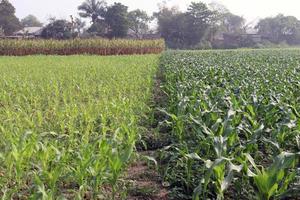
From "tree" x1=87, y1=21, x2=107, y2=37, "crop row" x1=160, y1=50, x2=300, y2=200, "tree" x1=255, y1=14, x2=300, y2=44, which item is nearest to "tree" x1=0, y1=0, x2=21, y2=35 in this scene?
"tree" x1=87, y1=21, x2=107, y2=37

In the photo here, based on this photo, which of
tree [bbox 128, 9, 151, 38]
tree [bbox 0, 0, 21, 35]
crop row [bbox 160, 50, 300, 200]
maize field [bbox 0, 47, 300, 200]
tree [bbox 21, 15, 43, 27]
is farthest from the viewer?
tree [bbox 21, 15, 43, 27]

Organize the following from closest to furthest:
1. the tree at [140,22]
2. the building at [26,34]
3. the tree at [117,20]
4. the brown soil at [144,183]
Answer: the brown soil at [144,183], the tree at [117,20], the building at [26,34], the tree at [140,22]

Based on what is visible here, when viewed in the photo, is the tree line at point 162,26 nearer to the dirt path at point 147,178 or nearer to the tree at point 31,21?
the tree at point 31,21

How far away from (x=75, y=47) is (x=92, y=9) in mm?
22870

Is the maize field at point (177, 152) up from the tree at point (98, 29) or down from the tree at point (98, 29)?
down

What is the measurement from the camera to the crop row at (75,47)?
31750 millimetres

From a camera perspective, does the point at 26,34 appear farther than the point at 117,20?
Yes

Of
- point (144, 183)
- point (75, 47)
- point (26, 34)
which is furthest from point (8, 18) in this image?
point (144, 183)

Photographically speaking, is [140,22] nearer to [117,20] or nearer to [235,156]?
[117,20]

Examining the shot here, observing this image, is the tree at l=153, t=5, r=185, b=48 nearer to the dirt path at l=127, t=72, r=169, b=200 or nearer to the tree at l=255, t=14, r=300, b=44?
the tree at l=255, t=14, r=300, b=44

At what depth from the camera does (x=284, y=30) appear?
64125 millimetres

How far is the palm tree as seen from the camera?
5331cm

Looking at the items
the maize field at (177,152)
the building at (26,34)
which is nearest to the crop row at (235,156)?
the maize field at (177,152)

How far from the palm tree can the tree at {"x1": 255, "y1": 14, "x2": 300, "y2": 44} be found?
28448 millimetres
